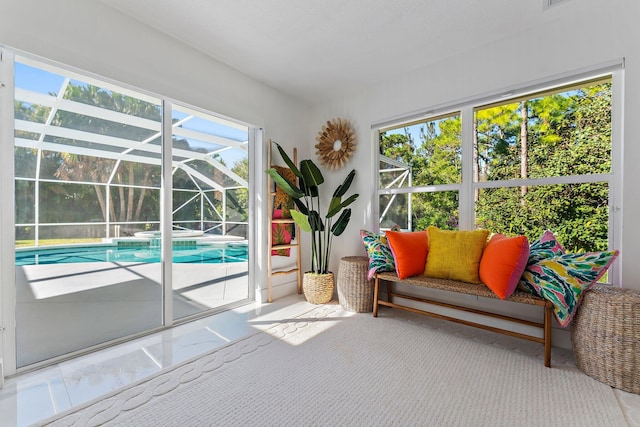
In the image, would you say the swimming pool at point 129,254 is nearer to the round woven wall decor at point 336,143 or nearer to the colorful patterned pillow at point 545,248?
the round woven wall decor at point 336,143

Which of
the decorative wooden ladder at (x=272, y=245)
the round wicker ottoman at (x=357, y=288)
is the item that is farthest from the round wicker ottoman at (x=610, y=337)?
the decorative wooden ladder at (x=272, y=245)

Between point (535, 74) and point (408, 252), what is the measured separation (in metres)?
1.82

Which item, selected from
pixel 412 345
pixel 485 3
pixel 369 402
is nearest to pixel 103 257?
pixel 369 402

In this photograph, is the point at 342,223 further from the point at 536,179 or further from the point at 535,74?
the point at 535,74

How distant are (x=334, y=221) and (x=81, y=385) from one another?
2.75 metres

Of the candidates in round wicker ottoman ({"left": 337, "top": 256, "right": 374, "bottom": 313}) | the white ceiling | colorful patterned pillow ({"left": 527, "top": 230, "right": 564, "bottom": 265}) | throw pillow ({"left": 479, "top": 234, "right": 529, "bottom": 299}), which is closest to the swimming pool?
round wicker ottoman ({"left": 337, "top": 256, "right": 374, "bottom": 313})

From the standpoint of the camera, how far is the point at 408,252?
101 inches

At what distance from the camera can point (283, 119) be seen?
358 cm

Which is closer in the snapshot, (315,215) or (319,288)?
(319,288)

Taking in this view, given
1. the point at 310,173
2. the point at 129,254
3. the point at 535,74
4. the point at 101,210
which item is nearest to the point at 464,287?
the point at 535,74

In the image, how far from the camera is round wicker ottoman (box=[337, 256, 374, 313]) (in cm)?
293

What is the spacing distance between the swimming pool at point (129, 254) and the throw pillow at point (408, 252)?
1758 mm

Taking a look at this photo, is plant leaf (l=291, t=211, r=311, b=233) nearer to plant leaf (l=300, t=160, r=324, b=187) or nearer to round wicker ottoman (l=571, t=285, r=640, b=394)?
plant leaf (l=300, t=160, r=324, b=187)

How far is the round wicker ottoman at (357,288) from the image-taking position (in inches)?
115
